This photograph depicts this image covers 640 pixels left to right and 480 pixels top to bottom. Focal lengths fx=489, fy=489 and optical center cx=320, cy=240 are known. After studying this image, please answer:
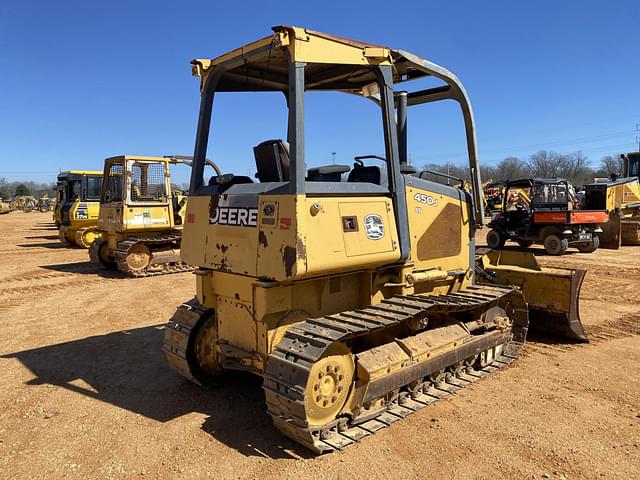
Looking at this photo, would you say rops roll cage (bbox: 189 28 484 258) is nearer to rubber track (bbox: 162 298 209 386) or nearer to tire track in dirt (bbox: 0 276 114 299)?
rubber track (bbox: 162 298 209 386)

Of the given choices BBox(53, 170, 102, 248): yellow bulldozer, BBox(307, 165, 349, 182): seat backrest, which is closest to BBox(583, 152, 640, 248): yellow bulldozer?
BBox(307, 165, 349, 182): seat backrest

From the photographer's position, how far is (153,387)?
5.25 metres

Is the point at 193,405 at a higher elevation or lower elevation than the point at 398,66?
→ lower

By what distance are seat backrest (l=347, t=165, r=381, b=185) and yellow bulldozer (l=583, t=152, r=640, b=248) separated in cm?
1579

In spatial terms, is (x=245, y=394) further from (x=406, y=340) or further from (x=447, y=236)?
(x=447, y=236)

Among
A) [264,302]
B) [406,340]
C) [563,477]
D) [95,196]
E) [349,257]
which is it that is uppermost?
[95,196]

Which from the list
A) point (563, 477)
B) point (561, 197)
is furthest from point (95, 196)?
point (563, 477)

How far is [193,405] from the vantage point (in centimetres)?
475

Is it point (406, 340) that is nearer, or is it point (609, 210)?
point (406, 340)

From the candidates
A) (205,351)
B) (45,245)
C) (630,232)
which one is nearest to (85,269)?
(45,245)

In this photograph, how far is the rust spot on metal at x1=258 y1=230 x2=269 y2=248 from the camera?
13.1 feet

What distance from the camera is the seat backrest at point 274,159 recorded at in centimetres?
451

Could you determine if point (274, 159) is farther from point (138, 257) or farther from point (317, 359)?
point (138, 257)

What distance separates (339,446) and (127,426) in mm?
1955
